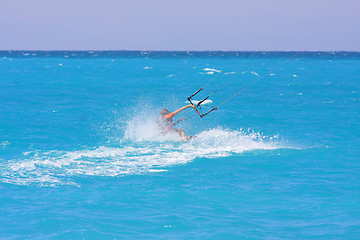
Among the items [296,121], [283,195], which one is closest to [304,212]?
[283,195]

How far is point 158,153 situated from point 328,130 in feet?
33.4

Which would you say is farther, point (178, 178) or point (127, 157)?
point (127, 157)

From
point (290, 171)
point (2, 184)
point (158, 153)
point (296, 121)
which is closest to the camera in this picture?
point (2, 184)

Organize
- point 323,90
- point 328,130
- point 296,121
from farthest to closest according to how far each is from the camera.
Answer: point 323,90
point 296,121
point 328,130

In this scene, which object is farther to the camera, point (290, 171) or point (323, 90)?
point (323, 90)

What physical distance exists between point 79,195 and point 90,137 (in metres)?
9.45

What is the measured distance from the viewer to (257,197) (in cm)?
1212

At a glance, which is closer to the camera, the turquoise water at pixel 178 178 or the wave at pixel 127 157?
the turquoise water at pixel 178 178

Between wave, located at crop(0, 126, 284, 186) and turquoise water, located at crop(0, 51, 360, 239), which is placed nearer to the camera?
turquoise water, located at crop(0, 51, 360, 239)

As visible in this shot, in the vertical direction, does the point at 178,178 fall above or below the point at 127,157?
below

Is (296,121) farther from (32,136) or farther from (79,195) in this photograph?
(79,195)

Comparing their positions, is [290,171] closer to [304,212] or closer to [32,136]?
[304,212]

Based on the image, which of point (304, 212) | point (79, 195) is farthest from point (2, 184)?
point (304, 212)

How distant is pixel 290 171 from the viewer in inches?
588
